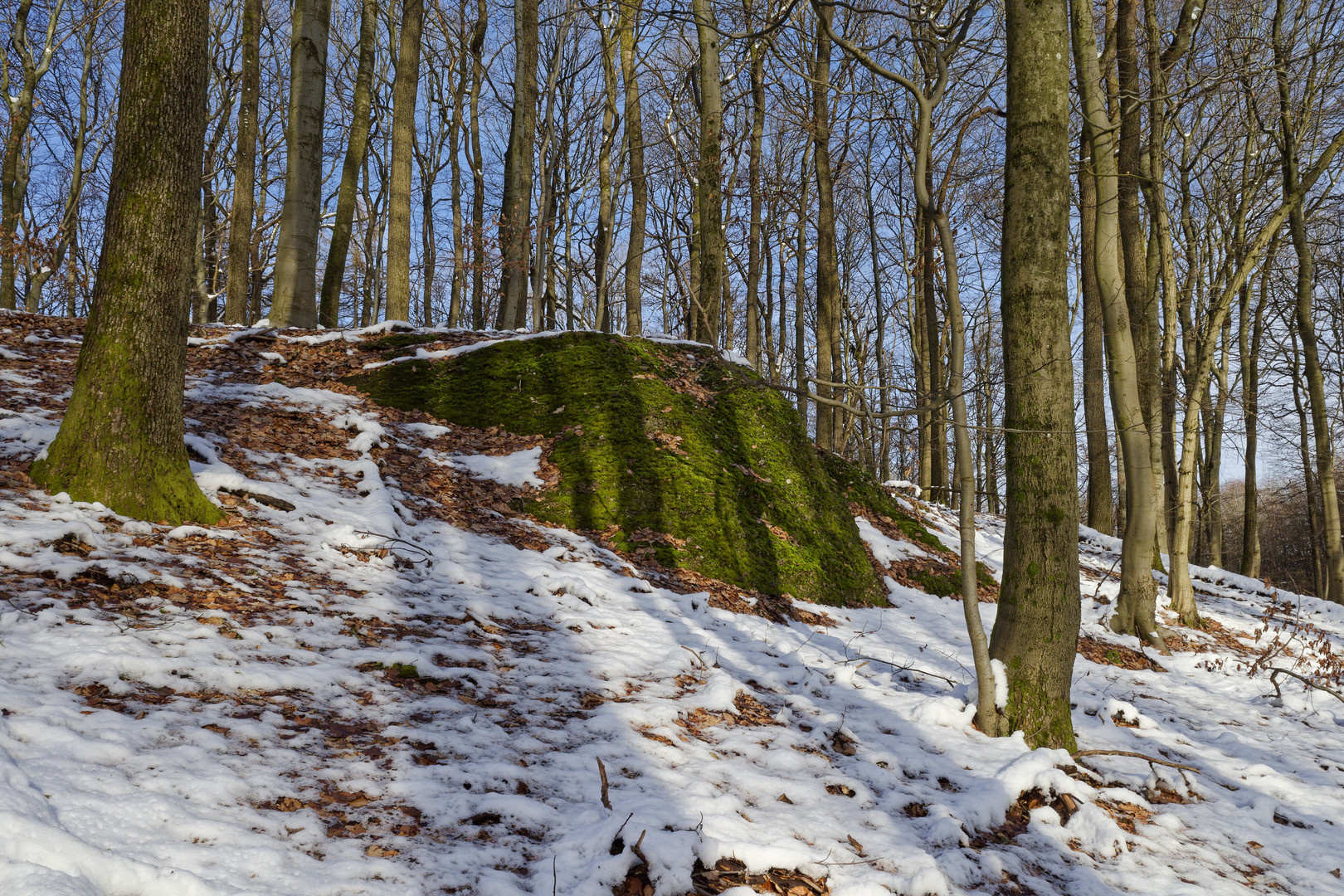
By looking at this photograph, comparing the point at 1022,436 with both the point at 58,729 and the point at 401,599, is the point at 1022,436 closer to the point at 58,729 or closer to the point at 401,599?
the point at 401,599

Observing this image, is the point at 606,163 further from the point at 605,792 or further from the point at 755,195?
the point at 605,792

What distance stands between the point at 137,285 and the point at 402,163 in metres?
8.30

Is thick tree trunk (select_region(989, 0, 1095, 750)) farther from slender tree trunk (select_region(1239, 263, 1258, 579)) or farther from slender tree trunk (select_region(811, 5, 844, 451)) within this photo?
slender tree trunk (select_region(1239, 263, 1258, 579))

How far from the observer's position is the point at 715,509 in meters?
6.71

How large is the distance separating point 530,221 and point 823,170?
6.95 meters

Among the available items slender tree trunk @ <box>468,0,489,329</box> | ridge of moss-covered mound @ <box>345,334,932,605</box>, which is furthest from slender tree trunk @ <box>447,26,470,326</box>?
ridge of moss-covered mound @ <box>345,334,932,605</box>

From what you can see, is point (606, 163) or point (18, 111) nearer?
point (18, 111)

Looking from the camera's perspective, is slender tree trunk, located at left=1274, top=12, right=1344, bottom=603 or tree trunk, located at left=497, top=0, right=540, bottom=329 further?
tree trunk, located at left=497, top=0, right=540, bottom=329

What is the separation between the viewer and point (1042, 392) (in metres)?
3.71

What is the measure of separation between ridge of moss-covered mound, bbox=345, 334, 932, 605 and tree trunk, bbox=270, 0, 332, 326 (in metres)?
2.32

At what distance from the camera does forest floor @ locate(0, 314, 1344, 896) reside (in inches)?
77.5

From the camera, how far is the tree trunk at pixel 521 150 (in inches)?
492

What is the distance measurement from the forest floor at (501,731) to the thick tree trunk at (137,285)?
233 millimetres

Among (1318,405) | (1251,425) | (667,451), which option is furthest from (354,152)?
(1251,425)
